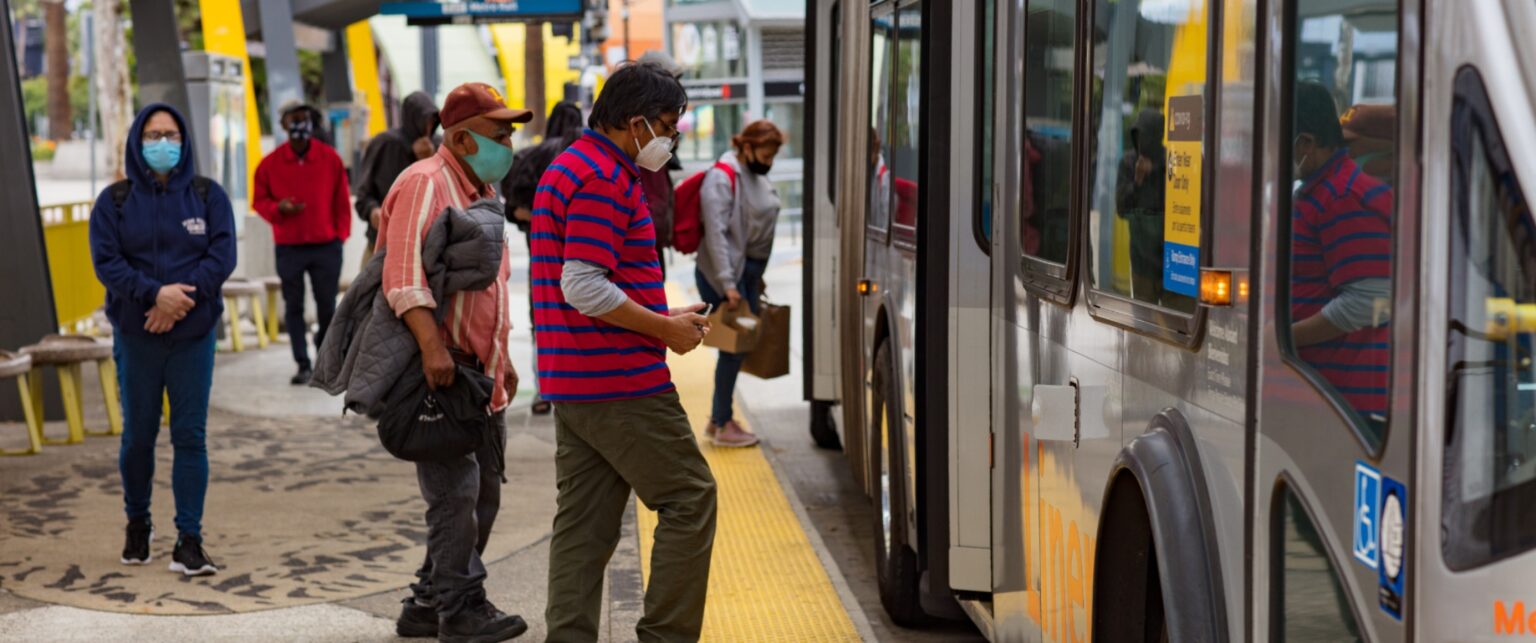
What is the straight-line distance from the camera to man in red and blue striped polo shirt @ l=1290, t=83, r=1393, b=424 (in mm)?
2418

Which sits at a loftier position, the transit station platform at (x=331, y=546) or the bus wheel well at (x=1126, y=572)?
the bus wheel well at (x=1126, y=572)

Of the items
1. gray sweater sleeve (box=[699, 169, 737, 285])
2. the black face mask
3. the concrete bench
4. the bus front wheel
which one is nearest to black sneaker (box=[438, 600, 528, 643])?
the bus front wheel

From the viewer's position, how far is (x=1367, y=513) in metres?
2.42

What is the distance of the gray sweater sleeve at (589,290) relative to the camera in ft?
15.2

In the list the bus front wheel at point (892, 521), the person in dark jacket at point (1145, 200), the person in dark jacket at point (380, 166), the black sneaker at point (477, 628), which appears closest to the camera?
the person in dark jacket at point (1145, 200)

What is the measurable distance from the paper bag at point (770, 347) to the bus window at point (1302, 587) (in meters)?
7.01

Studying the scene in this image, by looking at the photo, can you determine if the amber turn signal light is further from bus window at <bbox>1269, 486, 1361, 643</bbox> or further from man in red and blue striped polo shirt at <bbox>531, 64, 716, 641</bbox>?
man in red and blue striped polo shirt at <bbox>531, 64, 716, 641</bbox>

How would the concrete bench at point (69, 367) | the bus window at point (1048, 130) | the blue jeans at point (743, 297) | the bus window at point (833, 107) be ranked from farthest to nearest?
the concrete bench at point (69, 367) < the blue jeans at point (743, 297) < the bus window at point (833, 107) < the bus window at point (1048, 130)

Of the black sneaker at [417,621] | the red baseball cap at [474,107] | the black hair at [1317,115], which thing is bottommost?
the black sneaker at [417,621]

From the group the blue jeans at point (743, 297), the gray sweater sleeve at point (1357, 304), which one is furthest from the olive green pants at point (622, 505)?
the blue jeans at point (743, 297)

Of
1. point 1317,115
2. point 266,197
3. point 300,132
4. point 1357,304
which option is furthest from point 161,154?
point 300,132

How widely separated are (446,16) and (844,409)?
38.7ft

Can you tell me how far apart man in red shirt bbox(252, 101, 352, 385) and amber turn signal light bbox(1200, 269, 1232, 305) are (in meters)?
10.1

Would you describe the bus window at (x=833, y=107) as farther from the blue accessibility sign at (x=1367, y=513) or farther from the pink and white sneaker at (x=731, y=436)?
the blue accessibility sign at (x=1367, y=513)
